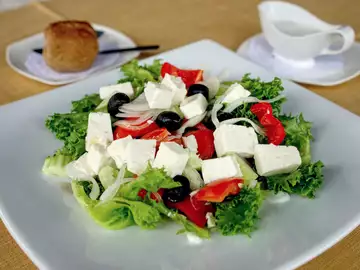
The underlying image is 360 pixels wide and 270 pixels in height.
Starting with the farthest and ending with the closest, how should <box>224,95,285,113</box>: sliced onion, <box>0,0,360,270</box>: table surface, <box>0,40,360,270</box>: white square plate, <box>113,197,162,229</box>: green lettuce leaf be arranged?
<box>0,0,360,270</box>: table surface → <box>224,95,285,113</box>: sliced onion → <box>113,197,162,229</box>: green lettuce leaf → <box>0,40,360,270</box>: white square plate

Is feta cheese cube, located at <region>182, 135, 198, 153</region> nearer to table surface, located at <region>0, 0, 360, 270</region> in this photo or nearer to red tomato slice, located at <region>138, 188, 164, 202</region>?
red tomato slice, located at <region>138, 188, 164, 202</region>

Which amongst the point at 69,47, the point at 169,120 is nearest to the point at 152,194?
the point at 169,120

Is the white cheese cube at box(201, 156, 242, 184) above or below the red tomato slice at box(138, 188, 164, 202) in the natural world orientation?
above

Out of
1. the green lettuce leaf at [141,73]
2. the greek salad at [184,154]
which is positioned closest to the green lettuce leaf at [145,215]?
the greek salad at [184,154]

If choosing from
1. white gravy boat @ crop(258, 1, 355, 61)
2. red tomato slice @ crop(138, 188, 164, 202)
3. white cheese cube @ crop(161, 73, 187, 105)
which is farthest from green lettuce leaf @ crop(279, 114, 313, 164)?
white gravy boat @ crop(258, 1, 355, 61)

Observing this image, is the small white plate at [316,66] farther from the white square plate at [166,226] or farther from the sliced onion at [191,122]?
the sliced onion at [191,122]

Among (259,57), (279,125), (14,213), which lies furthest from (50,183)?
(259,57)
